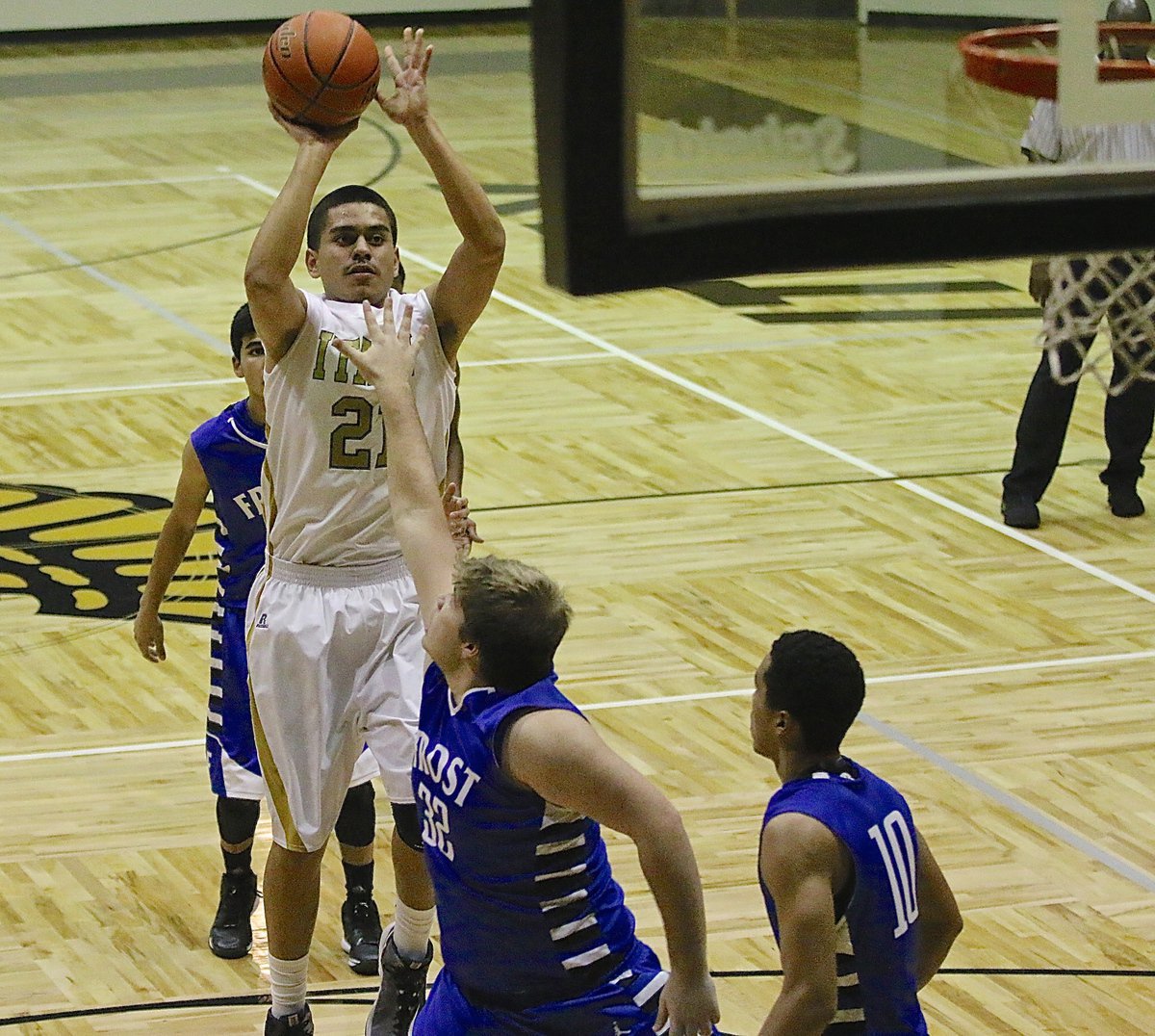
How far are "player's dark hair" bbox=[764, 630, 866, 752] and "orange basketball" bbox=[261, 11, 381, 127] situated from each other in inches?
61.0

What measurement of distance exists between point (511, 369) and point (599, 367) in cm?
45

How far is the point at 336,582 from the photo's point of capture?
4.47 meters

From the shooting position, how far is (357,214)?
4.42 m

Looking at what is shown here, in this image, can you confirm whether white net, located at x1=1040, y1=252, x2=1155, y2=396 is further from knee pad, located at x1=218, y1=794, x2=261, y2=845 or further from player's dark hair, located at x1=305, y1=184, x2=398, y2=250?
knee pad, located at x1=218, y1=794, x2=261, y2=845

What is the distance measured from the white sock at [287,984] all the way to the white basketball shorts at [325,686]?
0.24 metres

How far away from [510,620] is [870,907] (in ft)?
2.38

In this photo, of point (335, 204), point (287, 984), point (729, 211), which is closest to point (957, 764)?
point (287, 984)

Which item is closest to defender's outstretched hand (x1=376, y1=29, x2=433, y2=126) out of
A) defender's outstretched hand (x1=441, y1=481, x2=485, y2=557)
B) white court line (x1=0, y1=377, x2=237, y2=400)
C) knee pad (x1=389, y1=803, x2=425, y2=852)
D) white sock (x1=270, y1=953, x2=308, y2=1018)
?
defender's outstretched hand (x1=441, y1=481, x2=485, y2=557)

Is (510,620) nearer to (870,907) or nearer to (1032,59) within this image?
(870,907)

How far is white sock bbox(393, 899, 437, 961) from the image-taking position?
452cm

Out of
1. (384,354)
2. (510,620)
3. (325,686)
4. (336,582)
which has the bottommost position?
(325,686)

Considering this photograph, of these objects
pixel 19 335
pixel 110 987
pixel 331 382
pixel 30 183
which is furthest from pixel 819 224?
pixel 30 183

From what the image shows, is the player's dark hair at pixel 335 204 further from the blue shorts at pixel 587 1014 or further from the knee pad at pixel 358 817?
the blue shorts at pixel 587 1014

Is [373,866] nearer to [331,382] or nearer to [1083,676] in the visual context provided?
[331,382]
